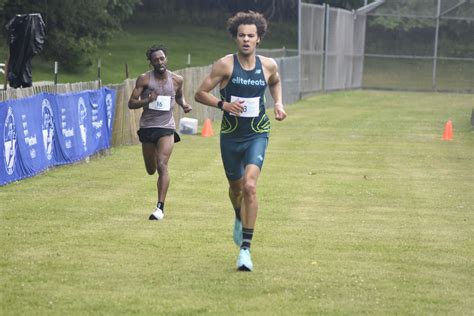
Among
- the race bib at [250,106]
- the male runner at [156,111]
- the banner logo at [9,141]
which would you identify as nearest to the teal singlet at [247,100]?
the race bib at [250,106]

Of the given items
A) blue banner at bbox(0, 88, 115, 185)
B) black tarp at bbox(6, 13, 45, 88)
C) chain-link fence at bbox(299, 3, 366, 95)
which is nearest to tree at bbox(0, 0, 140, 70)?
chain-link fence at bbox(299, 3, 366, 95)

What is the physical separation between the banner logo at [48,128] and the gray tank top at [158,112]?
Answer: 453 cm

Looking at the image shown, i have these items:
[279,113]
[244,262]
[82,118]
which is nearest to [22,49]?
[82,118]

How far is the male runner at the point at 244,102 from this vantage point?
9.94 meters

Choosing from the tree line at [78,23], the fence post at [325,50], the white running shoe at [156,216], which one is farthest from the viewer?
the tree line at [78,23]

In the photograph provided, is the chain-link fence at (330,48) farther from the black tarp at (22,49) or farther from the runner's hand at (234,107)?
the runner's hand at (234,107)

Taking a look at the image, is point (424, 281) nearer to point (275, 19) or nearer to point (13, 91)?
point (13, 91)

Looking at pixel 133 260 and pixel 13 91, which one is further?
pixel 13 91

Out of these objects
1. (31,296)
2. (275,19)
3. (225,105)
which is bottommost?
(275,19)

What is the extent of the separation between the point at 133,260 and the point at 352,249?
225 centimetres

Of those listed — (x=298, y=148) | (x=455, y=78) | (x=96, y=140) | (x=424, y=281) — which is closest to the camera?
(x=424, y=281)

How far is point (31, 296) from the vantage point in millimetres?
8383

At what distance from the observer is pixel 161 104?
46.1ft

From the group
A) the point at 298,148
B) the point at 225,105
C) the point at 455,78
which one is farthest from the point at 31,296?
the point at 455,78
